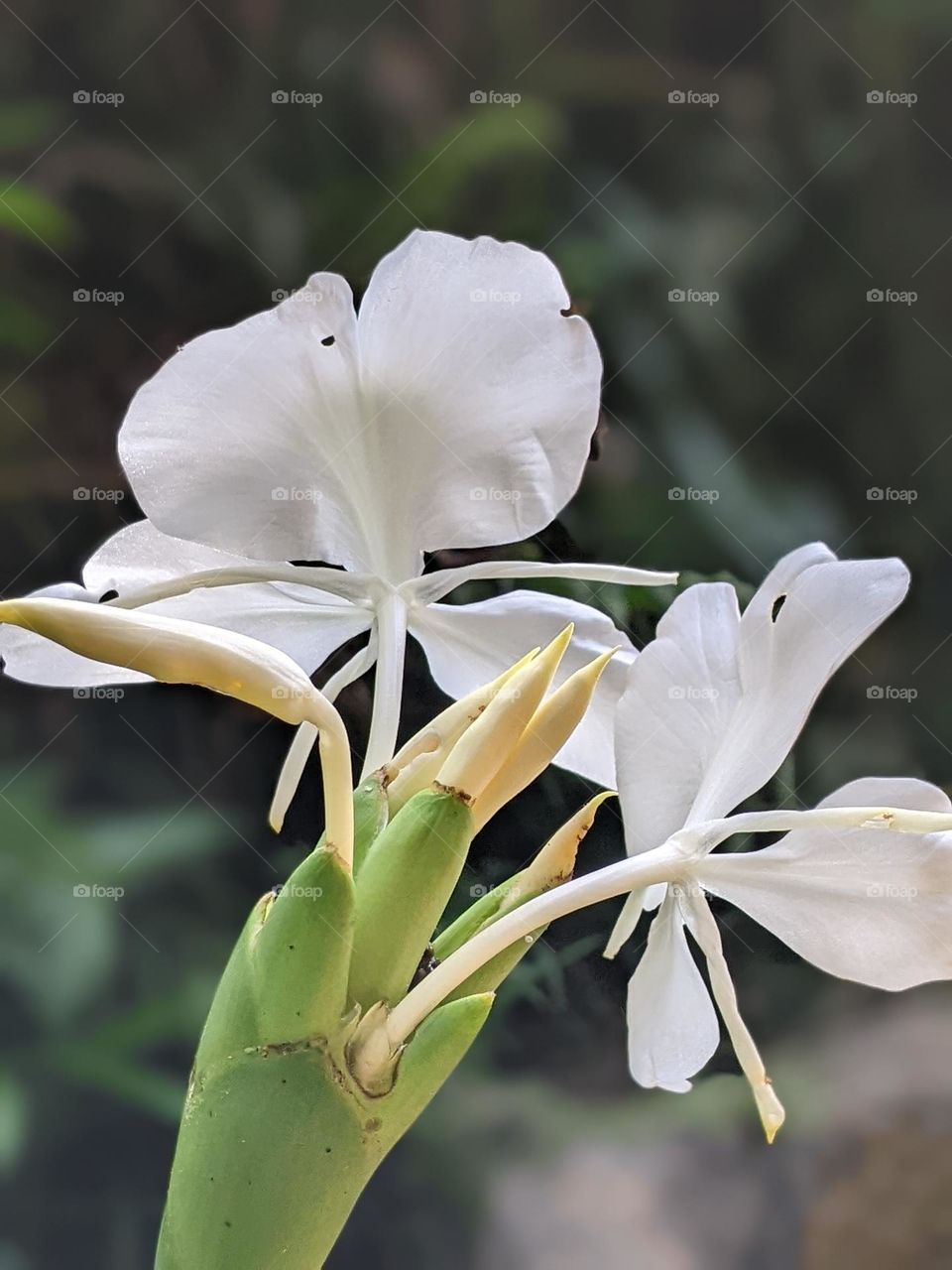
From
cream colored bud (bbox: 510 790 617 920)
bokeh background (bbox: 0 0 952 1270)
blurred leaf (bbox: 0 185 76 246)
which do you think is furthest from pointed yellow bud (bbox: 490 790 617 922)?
blurred leaf (bbox: 0 185 76 246)

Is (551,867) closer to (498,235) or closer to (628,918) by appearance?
(628,918)

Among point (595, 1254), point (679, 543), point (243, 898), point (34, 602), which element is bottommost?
point (595, 1254)

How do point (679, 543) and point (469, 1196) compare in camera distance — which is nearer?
point (679, 543)

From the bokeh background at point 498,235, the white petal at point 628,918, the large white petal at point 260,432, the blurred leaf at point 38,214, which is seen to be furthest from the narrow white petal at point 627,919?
the blurred leaf at point 38,214

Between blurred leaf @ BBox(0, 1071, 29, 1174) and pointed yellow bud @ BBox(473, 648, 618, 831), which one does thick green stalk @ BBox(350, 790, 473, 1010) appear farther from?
blurred leaf @ BBox(0, 1071, 29, 1174)

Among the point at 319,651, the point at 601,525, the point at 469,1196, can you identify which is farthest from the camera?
the point at 469,1196

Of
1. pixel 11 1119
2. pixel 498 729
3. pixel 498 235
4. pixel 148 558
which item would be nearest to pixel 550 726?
pixel 498 729

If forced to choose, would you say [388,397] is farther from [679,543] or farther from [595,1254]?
[595,1254]

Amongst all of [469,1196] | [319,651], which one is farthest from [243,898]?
[319,651]
